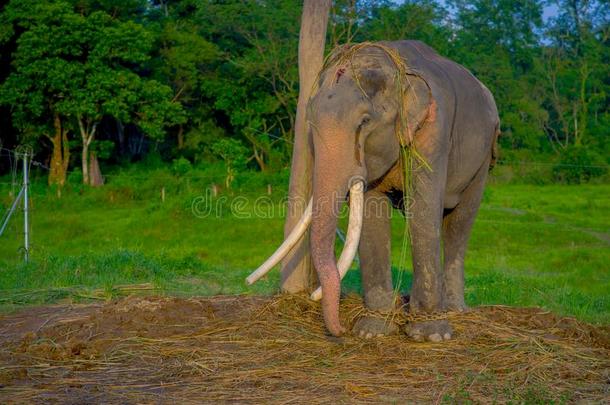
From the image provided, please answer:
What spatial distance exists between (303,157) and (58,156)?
23.4 meters

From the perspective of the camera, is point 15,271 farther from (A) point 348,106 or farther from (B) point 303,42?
(A) point 348,106

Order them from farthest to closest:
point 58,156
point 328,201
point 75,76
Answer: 1. point 58,156
2. point 75,76
3. point 328,201

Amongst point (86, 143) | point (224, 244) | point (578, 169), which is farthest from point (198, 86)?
point (224, 244)

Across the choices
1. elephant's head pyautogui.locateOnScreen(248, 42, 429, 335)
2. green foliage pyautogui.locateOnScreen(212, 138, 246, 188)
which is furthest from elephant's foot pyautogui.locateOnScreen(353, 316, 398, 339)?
green foliage pyautogui.locateOnScreen(212, 138, 246, 188)

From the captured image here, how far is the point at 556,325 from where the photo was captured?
6.23m

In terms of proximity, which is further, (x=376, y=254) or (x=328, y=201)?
(x=376, y=254)

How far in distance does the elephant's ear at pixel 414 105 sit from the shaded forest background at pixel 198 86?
16.8 metres

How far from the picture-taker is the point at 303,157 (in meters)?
7.15

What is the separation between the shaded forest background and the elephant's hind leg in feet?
50.7

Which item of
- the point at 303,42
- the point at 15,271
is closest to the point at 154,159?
the point at 15,271

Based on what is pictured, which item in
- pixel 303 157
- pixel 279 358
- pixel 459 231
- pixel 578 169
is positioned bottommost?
pixel 279 358

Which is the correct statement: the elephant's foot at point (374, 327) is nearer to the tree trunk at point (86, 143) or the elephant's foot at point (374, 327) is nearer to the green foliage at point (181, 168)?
the tree trunk at point (86, 143)

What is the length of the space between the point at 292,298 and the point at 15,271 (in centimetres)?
514

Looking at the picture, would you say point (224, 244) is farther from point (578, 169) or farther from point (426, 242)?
point (578, 169)
